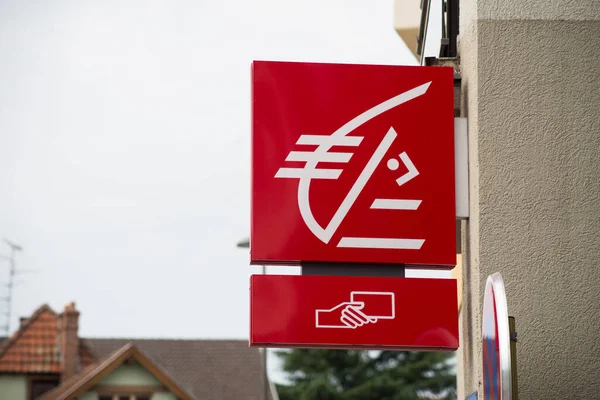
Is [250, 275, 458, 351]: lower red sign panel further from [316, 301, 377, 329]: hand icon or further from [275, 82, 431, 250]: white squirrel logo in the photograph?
[275, 82, 431, 250]: white squirrel logo

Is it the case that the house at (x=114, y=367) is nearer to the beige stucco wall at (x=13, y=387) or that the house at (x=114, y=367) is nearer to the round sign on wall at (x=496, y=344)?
the beige stucco wall at (x=13, y=387)

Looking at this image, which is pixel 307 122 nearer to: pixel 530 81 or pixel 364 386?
pixel 530 81

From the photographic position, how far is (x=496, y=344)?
500cm

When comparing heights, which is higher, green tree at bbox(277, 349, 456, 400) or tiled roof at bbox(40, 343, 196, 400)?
tiled roof at bbox(40, 343, 196, 400)

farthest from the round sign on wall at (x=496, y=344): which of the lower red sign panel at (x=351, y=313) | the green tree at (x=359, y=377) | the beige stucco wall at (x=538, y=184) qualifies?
the green tree at (x=359, y=377)

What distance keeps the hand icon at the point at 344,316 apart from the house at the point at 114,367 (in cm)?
3479

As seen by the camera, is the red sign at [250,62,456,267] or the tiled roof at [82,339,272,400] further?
the tiled roof at [82,339,272,400]

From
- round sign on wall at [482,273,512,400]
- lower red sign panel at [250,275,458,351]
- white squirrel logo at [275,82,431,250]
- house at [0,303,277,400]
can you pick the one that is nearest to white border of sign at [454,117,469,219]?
white squirrel logo at [275,82,431,250]

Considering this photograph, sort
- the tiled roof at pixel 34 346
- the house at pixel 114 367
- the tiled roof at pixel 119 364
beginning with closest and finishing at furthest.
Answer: the tiled roof at pixel 119 364, the house at pixel 114 367, the tiled roof at pixel 34 346

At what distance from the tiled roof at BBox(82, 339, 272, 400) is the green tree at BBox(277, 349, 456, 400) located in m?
11.3

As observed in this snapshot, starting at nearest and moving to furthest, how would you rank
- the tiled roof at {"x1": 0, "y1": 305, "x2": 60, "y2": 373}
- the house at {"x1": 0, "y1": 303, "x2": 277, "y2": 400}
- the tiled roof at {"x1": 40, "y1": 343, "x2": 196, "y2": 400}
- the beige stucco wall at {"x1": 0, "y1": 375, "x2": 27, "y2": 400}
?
the tiled roof at {"x1": 40, "y1": 343, "x2": 196, "y2": 400} → the house at {"x1": 0, "y1": 303, "x2": 277, "y2": 400} → the beige stucco wall at {"x1": 0, "y1": 375, "x2": 27, "y2": 400} → the tiled roof at {"x1": 0, "y1": 305, "x2": 60, "y2": 373}

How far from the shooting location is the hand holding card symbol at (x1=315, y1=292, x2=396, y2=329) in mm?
6613

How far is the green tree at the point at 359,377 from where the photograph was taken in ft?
199

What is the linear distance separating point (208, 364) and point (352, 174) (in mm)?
42258
